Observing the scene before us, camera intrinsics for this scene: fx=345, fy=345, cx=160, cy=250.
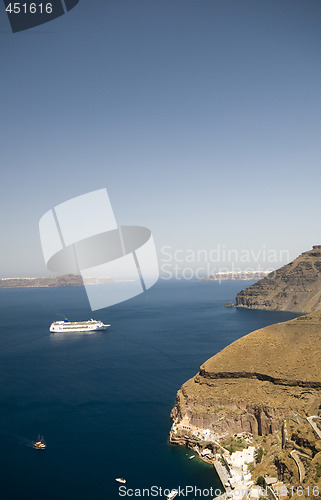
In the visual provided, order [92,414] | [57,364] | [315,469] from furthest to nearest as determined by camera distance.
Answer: [57,364]
[92,414]
[315,469]

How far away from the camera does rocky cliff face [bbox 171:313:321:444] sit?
3806 cm

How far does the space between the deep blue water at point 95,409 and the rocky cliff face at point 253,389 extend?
13.3ft

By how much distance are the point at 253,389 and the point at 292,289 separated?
131 m

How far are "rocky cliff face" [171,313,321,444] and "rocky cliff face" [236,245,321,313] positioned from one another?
112022 mm

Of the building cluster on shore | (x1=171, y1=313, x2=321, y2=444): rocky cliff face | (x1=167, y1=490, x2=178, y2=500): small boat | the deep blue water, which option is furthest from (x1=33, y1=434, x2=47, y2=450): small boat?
(x1=167, y1=490, x2=178, y2=500): small boat

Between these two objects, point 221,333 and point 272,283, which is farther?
point 272,283

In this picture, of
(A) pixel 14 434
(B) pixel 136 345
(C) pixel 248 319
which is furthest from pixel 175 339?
(A) pixel 14 434

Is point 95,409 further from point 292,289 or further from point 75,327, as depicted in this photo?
point 292,289

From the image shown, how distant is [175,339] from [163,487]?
62.6 meters

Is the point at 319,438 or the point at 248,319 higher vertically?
the point at 319,438

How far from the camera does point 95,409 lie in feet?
161

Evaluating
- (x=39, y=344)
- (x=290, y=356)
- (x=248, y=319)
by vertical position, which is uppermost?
(x=290, y=356)

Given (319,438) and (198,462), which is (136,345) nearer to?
(198,462)

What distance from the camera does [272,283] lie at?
174 metres
